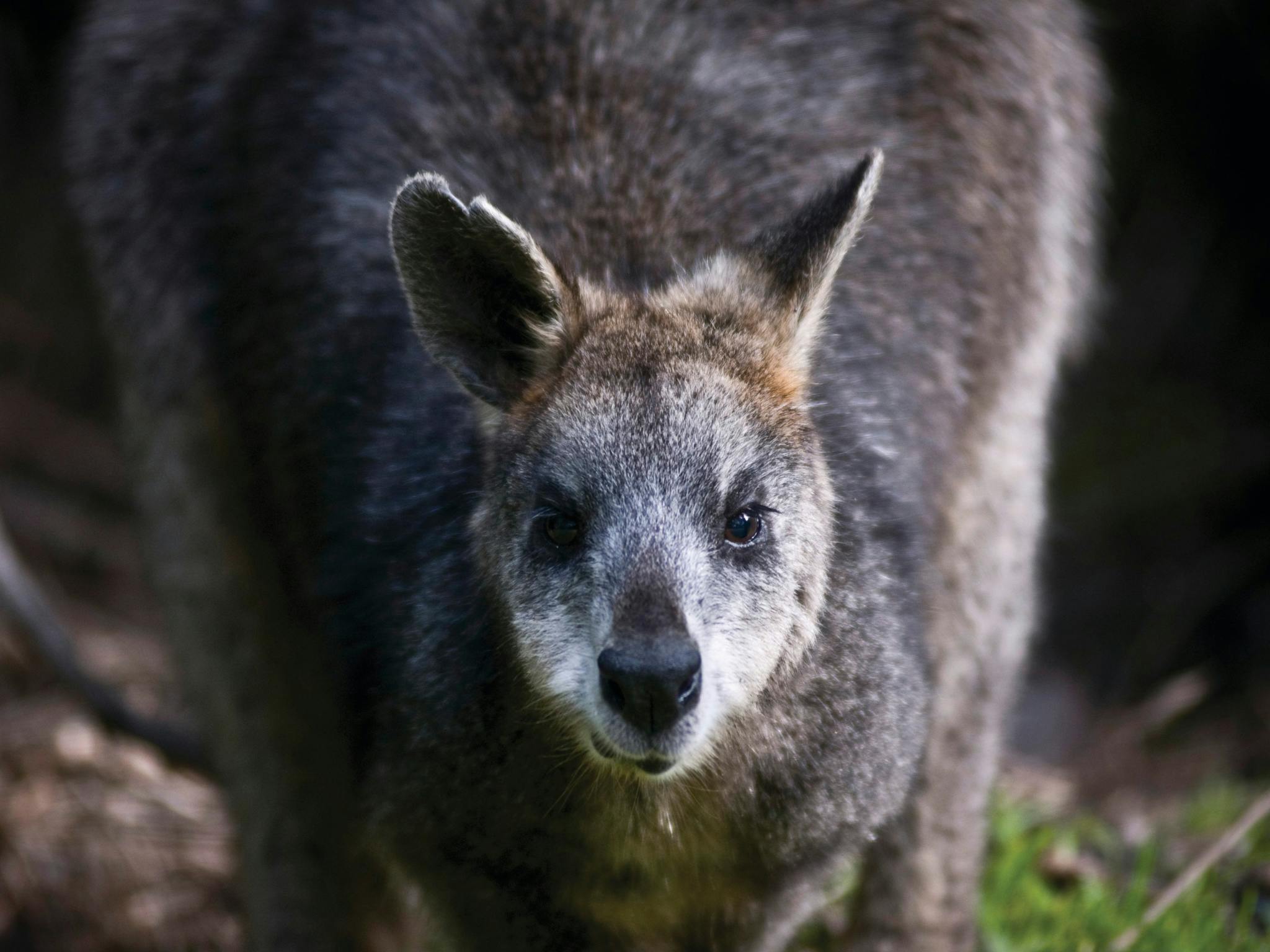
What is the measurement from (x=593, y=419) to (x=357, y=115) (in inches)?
70.9

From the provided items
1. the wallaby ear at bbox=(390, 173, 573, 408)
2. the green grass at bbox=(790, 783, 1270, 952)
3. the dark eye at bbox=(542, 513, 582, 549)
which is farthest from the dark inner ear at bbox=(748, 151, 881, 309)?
the green grass at bbox=(790, 783, 1270, 952)

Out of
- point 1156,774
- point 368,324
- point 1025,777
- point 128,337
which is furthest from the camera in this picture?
point 1156,774

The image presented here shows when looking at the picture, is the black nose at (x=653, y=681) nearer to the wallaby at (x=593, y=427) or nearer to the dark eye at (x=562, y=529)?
the wallaby at (x=593, y=427)

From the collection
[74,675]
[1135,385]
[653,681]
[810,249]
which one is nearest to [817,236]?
[810,249]

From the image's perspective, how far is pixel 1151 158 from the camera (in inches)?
338

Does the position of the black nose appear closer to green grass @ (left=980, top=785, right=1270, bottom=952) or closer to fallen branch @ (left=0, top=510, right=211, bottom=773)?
green grass @ (left=980, top=785, right=1270, bottom=952)

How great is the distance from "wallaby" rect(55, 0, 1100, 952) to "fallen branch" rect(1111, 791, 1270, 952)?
51cm

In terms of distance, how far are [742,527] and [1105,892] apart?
2298 mm

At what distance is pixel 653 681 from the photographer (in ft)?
10.4

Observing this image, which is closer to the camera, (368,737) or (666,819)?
(666,819)

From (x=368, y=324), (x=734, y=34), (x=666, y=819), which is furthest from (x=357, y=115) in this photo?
(x=666, y=819)

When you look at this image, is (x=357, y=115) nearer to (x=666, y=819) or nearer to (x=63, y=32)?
(x=666, y=819)

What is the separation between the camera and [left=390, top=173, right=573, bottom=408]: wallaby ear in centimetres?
351

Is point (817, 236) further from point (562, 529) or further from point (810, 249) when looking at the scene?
point (562, 529)
